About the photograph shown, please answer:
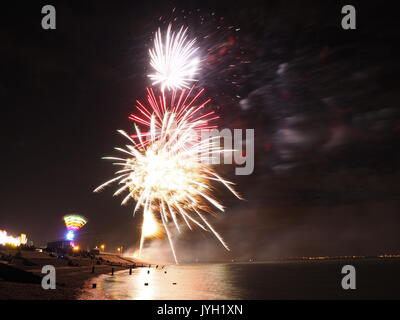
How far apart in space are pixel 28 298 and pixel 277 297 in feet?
113

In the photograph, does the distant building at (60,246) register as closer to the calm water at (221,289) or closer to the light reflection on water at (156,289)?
the calm water at (221,289)

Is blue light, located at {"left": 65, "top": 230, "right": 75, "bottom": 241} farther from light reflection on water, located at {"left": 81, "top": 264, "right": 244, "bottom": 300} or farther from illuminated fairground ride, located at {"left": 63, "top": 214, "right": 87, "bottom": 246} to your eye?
light reflection on water, located at {"left": 81, "top": 264, "right": 244, "bottom": 300}

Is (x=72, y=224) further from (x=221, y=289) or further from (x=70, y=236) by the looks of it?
(x=221, y=289)

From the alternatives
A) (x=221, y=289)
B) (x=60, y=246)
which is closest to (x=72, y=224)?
(x=60, y=246)

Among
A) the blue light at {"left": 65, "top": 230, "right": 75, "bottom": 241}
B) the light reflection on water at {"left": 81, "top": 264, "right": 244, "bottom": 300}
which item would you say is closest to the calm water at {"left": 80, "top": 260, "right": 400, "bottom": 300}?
the light reflection on water at {"left": 81, "top": 264, "right": 244, "bottom": 300}

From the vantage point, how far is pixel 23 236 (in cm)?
9831

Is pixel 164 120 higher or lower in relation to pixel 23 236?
higher

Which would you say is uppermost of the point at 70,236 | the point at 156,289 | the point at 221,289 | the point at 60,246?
the point at 70,236

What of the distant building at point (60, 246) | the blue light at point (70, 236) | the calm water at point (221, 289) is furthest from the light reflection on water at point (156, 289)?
the blue light at point (70, 236)

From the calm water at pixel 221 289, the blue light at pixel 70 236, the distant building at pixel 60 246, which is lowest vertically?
the calm water at pixel 221 289
